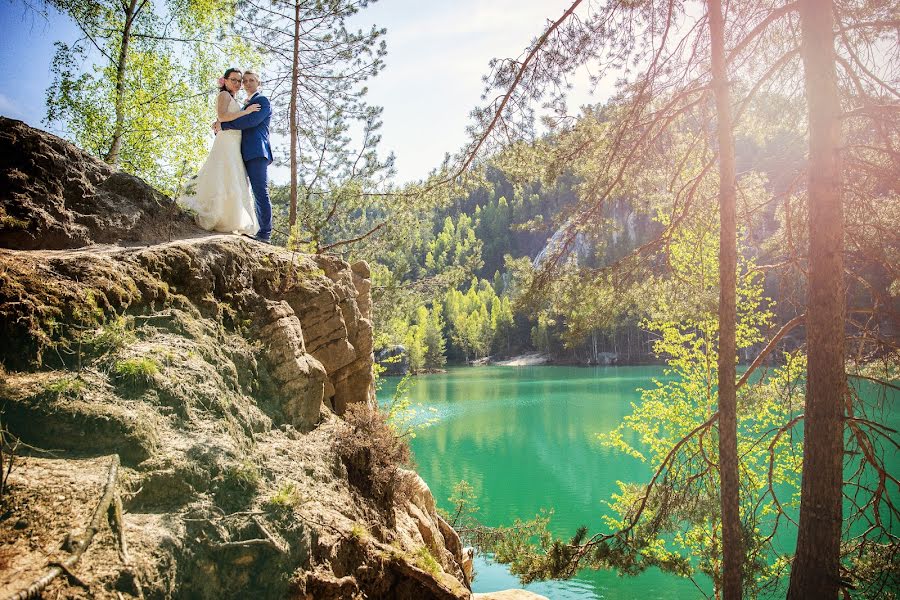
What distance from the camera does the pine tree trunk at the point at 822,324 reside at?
391cm

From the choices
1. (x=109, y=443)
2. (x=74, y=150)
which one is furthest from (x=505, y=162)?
(x=109, y=443)

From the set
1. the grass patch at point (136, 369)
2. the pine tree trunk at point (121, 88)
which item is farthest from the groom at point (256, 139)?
the pine tree trunk at point (121, 88)

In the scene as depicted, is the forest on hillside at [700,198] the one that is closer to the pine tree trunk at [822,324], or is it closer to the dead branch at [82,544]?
the pine tree trunk at [822,324]

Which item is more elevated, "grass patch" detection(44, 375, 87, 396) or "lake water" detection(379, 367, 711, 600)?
"grass patch" detection(44, 375, 87, 396)

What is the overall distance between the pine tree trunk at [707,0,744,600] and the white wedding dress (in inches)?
183

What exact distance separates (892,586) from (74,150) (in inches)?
297

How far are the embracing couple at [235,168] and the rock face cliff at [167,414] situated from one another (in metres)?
0.32

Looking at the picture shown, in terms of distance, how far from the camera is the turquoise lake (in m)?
11.0

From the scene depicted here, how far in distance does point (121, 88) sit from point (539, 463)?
691 inches

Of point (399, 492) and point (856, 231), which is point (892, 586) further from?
point (399, 492)

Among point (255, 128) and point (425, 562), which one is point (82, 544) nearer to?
point (425, 562)

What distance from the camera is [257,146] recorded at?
5504 millimetres

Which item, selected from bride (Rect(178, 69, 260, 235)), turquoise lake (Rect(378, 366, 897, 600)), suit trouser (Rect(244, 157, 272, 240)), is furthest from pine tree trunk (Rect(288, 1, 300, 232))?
turquoise lake (Rect(378, 366, 897, 600))

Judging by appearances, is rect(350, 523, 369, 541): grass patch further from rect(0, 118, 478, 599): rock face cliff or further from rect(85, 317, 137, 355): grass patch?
rect(85, 317, 137, 355): grass patch
